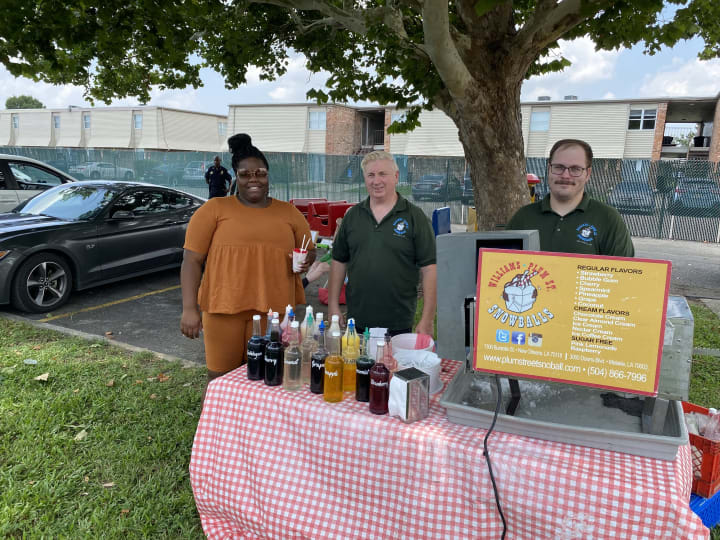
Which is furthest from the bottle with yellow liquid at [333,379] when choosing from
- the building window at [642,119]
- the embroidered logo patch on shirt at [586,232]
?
the building window at [642,119]

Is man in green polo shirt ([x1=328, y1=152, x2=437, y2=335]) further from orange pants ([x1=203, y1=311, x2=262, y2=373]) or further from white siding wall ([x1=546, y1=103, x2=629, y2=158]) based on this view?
white siding wall ([x1=546, y1=103, x2=629, y2=158])

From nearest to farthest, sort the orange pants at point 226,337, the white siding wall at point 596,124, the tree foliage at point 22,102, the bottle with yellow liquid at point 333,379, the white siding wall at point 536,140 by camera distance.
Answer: the bottle with yellow liquid at point 333,379 < the orange pants at point 226,337 < the white siding wall at point 596,124 < the white siding wall at point 536,140 < the tree foliage at point 22,102

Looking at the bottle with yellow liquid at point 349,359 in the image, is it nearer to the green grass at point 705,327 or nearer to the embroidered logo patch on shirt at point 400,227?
the embroidered logo patch on shirt at point 400,227

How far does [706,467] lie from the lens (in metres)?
2.17

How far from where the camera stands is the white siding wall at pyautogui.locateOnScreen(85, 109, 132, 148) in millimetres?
42250

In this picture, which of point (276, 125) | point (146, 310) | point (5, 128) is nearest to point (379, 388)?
point (146, 310)

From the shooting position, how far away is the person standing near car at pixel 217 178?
14910 millimetres

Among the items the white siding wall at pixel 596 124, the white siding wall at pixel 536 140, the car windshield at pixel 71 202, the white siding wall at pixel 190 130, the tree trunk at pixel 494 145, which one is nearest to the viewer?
the tree trunk at pixel 494 145

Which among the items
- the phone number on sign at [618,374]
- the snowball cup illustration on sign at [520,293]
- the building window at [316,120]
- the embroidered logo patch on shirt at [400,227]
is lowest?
the phone number on sign at [618,374]

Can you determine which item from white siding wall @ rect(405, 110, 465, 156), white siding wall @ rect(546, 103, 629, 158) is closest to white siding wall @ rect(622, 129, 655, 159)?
white siding wall @ rect(546, 103, 629, 158)

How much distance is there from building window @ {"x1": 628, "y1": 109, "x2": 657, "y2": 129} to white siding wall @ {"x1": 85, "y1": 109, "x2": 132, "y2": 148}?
37.9 meters

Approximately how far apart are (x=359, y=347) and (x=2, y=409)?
3.17 meters

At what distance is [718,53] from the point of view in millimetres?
9211

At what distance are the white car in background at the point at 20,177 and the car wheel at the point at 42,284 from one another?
328 centimetres
